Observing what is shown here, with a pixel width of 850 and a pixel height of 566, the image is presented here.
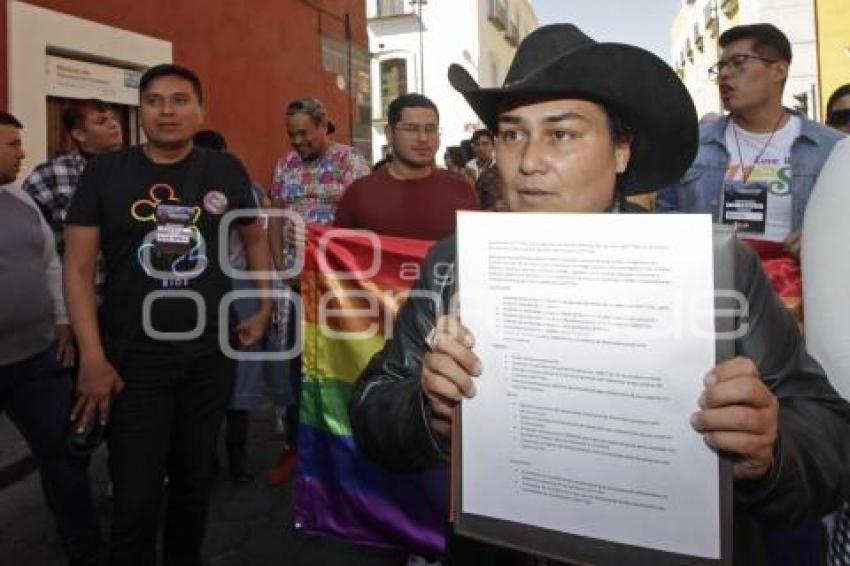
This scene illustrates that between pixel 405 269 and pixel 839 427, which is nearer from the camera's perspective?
pixel 839 427

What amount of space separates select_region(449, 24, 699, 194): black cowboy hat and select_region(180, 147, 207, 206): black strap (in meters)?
1.35

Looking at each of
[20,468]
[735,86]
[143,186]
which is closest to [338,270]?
[143,186]

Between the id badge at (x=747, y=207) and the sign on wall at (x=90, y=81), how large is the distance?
626 cm

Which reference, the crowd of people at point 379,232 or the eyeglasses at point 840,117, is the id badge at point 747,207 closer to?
the crowd of people at point 379,232

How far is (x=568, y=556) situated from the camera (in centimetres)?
111

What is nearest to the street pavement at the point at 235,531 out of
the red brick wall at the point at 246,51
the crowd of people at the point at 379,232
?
the crowd of people at the point at 379,232

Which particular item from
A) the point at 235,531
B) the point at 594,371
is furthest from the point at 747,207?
the point at 235,531

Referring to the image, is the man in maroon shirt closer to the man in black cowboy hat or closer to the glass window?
the man in black cowboy hat

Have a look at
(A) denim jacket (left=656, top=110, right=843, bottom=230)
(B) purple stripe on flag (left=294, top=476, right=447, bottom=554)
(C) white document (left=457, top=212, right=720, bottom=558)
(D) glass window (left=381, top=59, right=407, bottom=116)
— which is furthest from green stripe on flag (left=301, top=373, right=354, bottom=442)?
(D) glass window (left=381, top=59, right=407, bottom=116)

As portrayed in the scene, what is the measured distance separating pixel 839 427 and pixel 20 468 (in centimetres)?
477

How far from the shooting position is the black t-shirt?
263cm

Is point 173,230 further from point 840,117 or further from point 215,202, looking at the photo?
point 840,117

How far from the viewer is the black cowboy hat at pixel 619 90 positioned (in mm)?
1440

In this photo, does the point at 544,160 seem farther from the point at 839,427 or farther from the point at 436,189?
the point at 436,189
